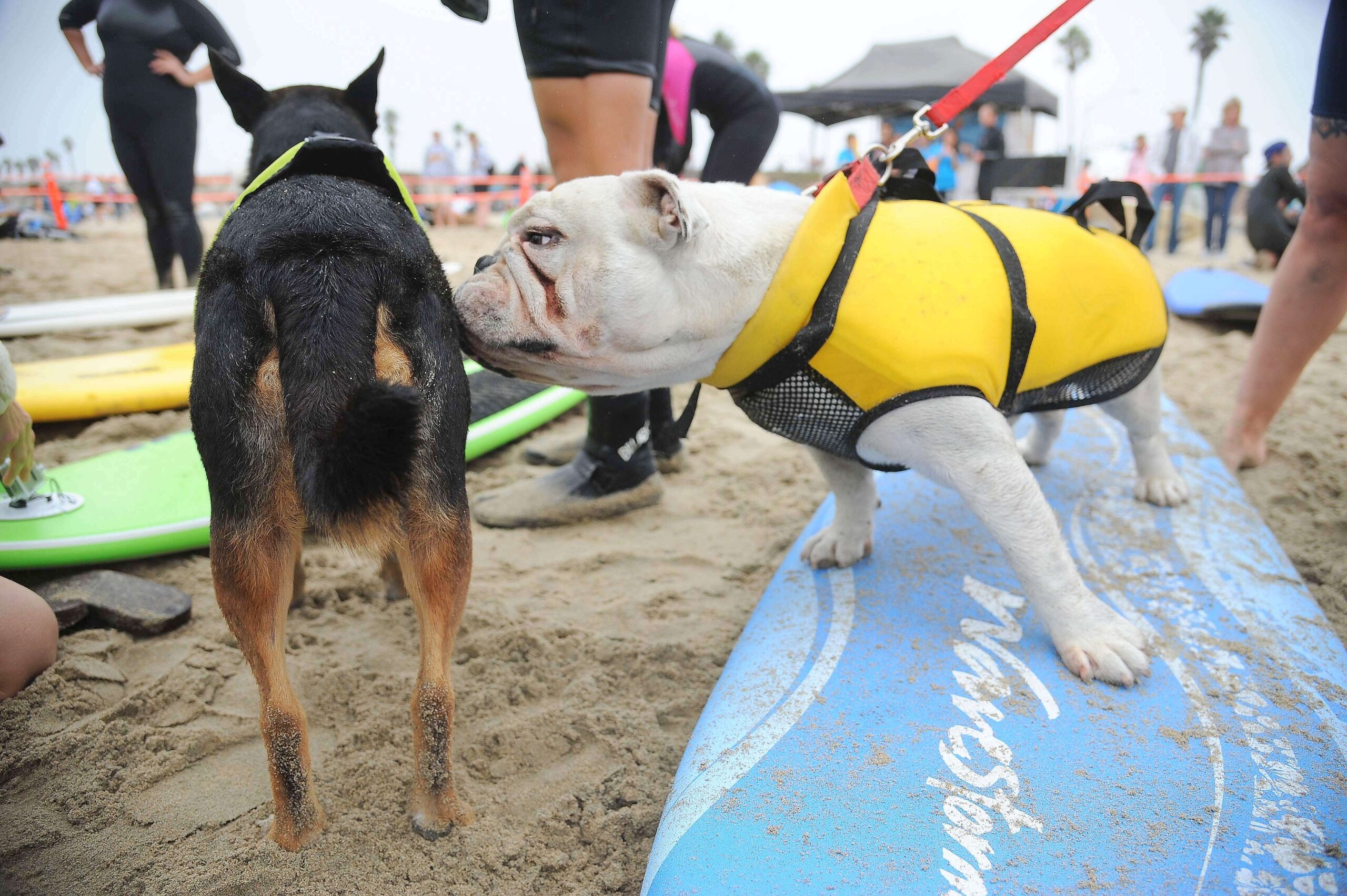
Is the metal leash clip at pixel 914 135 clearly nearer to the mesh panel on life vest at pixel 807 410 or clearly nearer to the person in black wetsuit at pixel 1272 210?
the mesh panel on life vest at pixel 807 410

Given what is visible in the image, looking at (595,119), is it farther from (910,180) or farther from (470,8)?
(910,180)

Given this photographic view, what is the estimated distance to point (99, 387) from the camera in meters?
3.23

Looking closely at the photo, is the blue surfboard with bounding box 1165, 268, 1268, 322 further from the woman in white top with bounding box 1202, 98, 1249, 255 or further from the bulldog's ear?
the woman in white top with bounding box 1202, 98, 1249, 255

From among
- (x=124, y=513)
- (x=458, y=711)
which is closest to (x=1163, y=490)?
(x=458, y=711)

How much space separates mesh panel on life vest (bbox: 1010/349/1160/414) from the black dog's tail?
4.54 ft

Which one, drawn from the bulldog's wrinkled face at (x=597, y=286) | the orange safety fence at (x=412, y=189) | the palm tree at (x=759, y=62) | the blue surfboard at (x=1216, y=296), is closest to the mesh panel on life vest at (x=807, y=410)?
the bulldog's wrinkled face at (x=597, y=286)

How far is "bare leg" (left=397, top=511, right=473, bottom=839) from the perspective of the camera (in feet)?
4.22

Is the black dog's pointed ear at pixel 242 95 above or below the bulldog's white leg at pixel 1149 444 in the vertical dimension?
above

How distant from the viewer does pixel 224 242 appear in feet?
4.36

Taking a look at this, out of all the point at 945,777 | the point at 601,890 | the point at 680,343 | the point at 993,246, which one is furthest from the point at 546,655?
the point at 993,246

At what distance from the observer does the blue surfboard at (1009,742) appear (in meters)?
1.15

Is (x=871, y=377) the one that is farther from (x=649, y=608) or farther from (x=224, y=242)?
(x=224, y=242)

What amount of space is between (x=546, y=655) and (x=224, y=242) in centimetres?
111

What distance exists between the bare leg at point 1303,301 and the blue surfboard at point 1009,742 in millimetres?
901
